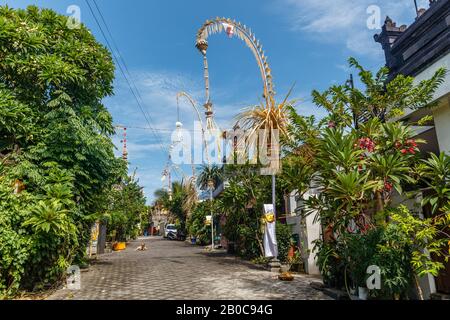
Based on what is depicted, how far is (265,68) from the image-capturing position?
14.3 meters

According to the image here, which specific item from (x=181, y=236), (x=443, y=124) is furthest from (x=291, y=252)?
(x=181, y=236)

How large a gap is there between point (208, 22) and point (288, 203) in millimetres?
12759

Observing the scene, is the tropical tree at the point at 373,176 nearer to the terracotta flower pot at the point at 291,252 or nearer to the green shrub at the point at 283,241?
the terracotta flower pot at the point at 291,252

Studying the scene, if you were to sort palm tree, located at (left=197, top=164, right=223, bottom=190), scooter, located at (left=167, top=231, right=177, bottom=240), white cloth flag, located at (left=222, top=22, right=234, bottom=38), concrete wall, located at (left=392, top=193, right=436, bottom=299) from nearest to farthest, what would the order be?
1. concrete wall, located at (left=392, top=193, right=436, bottom=299)
2. white cloth flag, located at (left=222, top=22, right=234, bottom=38)
3. palm tree, located at (left=197, top=164, right=223, bottom=190)
4. scooter, located at (left=167, top=231, right=177, bottom=240)

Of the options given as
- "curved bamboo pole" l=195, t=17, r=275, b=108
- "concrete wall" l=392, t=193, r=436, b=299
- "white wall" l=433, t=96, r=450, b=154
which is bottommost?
"concrete wall" l=392, t=193, r=436, b=299

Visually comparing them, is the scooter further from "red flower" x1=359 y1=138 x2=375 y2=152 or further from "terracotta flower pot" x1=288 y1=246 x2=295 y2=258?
"red flower" x1=359 y1=138 x2=375 y2=152

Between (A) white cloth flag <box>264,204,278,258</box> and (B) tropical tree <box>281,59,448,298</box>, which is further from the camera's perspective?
(A) white cloth flag <box>264,204,278,258</box>

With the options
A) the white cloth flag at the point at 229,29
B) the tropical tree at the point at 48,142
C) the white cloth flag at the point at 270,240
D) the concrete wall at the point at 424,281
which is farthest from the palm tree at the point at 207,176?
the concrete wall at the point at 424,281

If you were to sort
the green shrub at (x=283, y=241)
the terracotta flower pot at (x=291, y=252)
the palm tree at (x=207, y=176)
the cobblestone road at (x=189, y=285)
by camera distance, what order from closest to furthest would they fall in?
1. the cobblestone road at (x=189, y=285)
2. the terracotta flower pot at (x=291, y=252)
3. the green shrub at (x=283, y=241)
4. the palm tree at (x=207, y=176)

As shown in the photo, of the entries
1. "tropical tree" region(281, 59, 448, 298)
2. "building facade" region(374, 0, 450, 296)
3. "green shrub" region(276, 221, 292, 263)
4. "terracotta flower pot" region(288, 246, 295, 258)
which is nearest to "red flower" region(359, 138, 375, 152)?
"tropical tree" region(281, 59, 448, 298)

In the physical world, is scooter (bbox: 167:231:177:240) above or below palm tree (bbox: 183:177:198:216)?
below

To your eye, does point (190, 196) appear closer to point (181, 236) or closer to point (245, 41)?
point (181, 236)

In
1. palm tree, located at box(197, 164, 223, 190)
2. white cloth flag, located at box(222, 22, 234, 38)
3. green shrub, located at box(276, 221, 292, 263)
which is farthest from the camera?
palm tree, located at box(197, 164, 223, 190)

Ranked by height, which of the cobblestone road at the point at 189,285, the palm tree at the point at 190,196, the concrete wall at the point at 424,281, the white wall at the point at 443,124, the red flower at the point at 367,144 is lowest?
the cobblestone road at the point at 189,285
